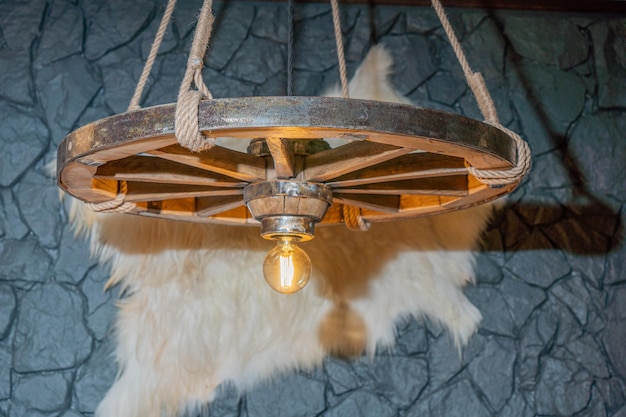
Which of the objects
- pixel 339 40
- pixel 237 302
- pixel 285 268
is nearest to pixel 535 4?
pixel 339 40

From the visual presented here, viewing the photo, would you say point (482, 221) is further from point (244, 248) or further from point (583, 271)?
point (244, 248)

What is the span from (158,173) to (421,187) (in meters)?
0.50

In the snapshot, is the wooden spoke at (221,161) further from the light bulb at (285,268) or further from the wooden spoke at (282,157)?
the light bulb at (285,268)

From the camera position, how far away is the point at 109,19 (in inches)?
92.4

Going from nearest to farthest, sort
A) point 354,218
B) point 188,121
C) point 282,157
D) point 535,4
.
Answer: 1. point 188,121
2. point 282,157
3. point 354,218
4. point 535,4

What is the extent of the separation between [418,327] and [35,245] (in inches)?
46.6

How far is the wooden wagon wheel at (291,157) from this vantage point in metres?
0.93

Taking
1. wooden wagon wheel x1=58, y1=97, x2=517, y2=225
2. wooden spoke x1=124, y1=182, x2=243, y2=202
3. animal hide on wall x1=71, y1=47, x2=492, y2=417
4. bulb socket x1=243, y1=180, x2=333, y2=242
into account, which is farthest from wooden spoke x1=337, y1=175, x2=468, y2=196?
animal hide on wall x1=71, y1=47, x2=492, y2=417

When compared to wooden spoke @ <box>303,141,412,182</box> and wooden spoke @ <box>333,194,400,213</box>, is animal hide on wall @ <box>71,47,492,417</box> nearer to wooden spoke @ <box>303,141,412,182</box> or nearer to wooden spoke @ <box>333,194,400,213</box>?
wooden spoke @ <box>333,194,400,213</box>

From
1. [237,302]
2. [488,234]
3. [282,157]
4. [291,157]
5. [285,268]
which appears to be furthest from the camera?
[488,234]

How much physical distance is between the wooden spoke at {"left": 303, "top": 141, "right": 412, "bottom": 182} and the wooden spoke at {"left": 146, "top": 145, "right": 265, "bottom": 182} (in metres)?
0.09

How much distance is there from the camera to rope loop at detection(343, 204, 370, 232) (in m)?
1.63

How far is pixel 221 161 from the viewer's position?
45.9 inches

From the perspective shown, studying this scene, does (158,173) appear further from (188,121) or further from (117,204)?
(188,121)
